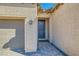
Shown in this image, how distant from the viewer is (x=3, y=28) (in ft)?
25.5

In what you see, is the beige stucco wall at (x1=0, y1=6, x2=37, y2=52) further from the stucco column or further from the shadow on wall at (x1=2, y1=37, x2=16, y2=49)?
the shadow on wall at (x1=2, y1=37, x2=16, y2=49)

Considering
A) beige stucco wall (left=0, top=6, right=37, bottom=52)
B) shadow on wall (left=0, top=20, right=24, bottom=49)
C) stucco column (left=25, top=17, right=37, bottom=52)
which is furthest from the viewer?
shadow on wall (left=0, top=20, right=24, bottom=49)

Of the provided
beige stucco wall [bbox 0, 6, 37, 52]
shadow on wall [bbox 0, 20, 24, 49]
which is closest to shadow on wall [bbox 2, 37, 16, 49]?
shadow on wall [bbox 0, 20, 24, 49]

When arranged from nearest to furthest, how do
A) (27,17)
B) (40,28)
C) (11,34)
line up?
(27,17), (11,34), (40,28)

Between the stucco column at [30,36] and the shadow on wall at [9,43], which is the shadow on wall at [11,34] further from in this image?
the stucco column at [30,36]

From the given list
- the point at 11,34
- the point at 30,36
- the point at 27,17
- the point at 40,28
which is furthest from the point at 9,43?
the point at 40,28

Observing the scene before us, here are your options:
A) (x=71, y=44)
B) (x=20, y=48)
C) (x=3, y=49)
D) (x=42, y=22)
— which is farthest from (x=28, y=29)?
(x=42, y=22)

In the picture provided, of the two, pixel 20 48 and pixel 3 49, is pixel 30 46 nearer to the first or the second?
pixel 20 48

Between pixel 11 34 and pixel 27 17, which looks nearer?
pixel 27 17

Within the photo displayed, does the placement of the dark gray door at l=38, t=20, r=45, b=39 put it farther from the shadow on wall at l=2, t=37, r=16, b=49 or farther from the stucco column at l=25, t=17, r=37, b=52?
the stucco column at l=25, t=17, r=37, b=52

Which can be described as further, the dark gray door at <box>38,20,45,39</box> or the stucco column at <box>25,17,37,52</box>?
the dark gray door at <box>38,20,45,39</box>

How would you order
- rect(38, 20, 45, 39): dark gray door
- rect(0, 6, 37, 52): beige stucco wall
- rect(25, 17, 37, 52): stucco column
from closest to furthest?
rect(0, 6, 37, 52): beige stucco wall, rect(25, 17, 37, 52): stucco column, rect(38, 20, 45, 39): dark gray door

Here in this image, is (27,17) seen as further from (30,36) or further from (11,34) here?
(11,34)

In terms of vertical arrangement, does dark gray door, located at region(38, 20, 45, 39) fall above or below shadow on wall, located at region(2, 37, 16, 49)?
above
